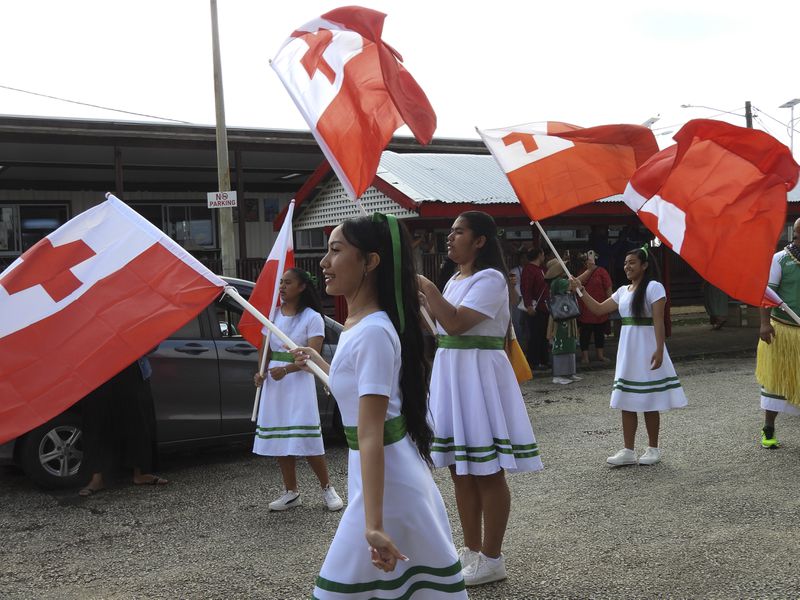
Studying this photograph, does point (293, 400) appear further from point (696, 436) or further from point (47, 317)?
point (696, 436)

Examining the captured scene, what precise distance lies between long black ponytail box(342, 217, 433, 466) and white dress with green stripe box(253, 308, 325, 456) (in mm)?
3225

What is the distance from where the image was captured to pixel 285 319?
6.37 meters

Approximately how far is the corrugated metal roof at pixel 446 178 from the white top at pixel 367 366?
1006 centimetres

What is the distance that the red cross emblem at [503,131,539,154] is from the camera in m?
5.98

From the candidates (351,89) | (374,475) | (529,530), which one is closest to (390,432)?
(374,475)

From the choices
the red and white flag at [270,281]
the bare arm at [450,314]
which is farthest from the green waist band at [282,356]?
the bare arm at [450,314]

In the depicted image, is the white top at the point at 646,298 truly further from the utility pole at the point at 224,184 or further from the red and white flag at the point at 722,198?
the utility pole at the point at 224,184

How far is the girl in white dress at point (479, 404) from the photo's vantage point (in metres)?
4.53

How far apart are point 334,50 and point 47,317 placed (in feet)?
7.20

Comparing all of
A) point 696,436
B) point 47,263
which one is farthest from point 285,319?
point 696,436

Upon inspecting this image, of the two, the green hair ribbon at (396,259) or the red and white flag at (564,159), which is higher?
the red and white flag at (564,159)

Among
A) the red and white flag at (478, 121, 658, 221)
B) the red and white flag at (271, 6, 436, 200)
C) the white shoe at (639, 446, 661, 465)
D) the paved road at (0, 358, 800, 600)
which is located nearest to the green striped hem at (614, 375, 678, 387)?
the white shoe at (639, 446, 661, 465)

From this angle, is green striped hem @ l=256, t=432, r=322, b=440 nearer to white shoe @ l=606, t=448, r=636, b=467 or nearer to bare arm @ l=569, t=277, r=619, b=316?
bare arm @ l=569, t=277, r=619, b=316

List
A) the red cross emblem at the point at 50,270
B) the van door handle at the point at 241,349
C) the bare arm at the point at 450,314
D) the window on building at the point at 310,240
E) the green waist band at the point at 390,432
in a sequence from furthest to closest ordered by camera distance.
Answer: the window on building at the point at 310,240
the van door handle at the point at 241,349
the bare arm at the point at 450,314
the red cross emblem at the point at 50,270
the green waist band at the point at 390,432
